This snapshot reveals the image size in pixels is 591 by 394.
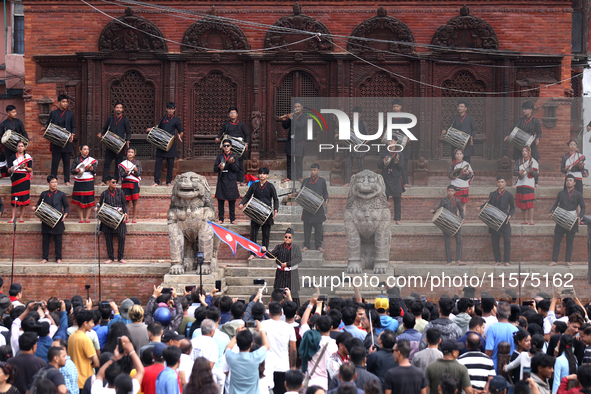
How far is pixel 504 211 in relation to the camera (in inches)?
551

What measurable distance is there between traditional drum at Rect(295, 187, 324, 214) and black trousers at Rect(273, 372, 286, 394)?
5419 millimetres

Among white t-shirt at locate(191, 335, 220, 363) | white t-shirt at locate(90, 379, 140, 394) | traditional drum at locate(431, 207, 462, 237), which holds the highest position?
traditional drum at locate(431, 207, 462, 237)

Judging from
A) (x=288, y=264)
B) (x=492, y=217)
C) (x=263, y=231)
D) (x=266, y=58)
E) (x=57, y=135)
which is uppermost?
(x=266, y=58)

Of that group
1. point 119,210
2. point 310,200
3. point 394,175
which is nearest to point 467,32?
point 394,175

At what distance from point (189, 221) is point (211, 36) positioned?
26.0 feet

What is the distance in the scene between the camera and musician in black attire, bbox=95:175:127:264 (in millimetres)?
16188

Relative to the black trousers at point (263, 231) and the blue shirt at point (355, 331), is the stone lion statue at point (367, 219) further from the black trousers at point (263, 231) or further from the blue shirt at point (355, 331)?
the blue shirt at point (355, 331)

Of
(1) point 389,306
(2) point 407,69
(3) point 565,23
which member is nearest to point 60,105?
(2) point 407,69

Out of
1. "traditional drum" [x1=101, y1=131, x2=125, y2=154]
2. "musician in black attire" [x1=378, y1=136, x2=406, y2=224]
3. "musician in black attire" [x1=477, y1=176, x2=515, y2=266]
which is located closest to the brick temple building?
"traditional drum" [x1=101, y1=131, x2=125, y2=154]

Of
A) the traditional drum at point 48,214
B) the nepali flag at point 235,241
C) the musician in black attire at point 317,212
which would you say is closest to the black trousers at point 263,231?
the musician in black attire at point 317,212

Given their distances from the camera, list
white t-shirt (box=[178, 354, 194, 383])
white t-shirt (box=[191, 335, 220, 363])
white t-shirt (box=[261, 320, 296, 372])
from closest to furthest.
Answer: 1. white t-shirt (box=[178, 354, 194, 383])
2. white t-shirt (box=[191, 335, 220, 363])
3. white t-shirt (box=[261, 320, 296, 372])

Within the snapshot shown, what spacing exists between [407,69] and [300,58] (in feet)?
9.55

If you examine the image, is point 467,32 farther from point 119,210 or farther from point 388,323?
point 388,323

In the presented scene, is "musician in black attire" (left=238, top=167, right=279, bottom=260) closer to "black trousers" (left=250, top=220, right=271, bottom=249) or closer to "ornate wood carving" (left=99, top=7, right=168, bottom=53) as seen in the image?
"black trousers" (left=250, top=220, right=271, bottom=249)
